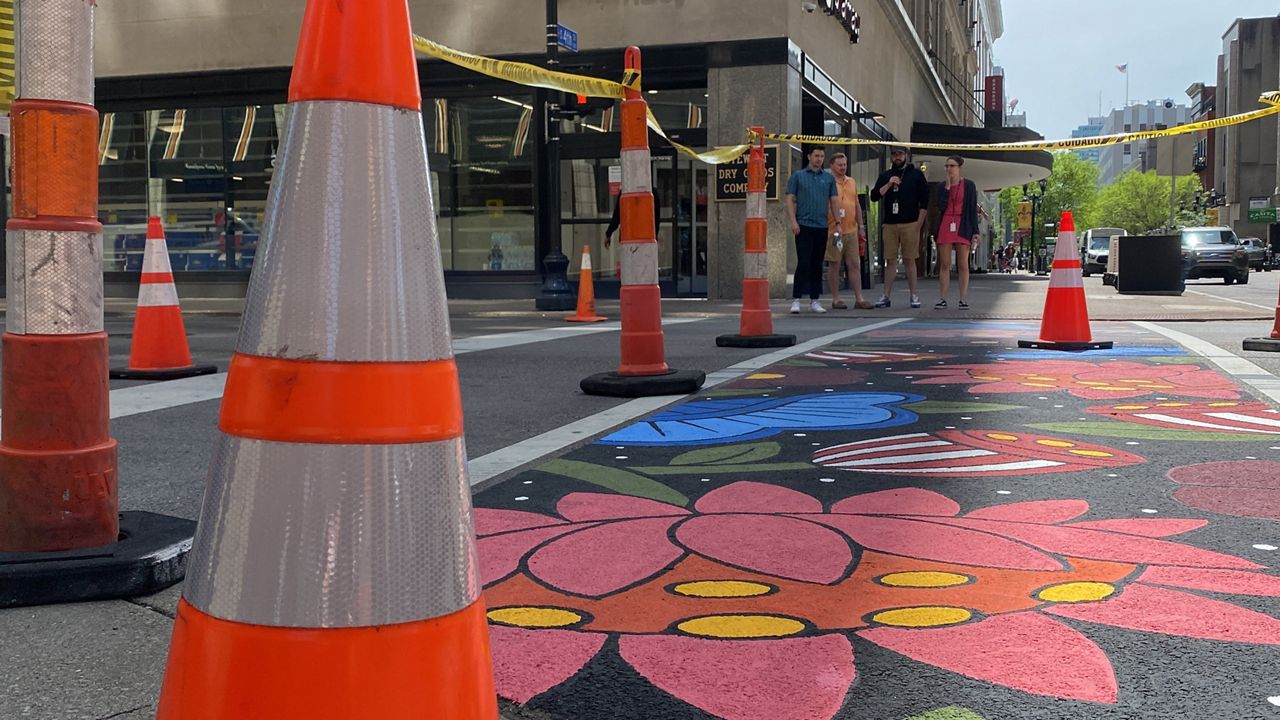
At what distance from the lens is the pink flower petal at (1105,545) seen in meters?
3.04

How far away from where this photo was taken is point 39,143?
2900 mm

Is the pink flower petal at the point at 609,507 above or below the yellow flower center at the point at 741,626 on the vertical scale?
above

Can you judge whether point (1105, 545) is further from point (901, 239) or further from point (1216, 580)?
point (901, 239)

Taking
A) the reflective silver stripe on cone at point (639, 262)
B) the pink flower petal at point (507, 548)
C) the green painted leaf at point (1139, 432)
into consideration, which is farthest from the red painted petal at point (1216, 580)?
the reflective silver stripe on cone at point (639, 262)

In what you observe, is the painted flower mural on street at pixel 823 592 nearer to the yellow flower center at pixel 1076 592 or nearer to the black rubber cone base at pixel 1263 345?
the yellow flower center at pixel 1076 592

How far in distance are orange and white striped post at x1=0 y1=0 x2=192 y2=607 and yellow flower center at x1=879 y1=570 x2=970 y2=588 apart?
1.67 metres

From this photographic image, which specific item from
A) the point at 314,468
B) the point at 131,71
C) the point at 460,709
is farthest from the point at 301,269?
the point at 131,71

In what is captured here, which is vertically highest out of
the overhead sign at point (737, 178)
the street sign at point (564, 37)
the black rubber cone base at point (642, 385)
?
the street sign at point (564, 37)

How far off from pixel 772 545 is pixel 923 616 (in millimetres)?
675

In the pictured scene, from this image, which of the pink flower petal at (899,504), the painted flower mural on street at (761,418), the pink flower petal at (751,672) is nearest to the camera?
the pink flower petal at (751,672)

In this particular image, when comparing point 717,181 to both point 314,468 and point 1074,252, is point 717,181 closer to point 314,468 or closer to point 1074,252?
point 1074,252

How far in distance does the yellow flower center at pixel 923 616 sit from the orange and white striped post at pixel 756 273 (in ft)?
22.2

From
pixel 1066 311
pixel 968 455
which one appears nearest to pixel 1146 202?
pixel 1066 311

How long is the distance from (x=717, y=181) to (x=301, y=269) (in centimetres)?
1963
